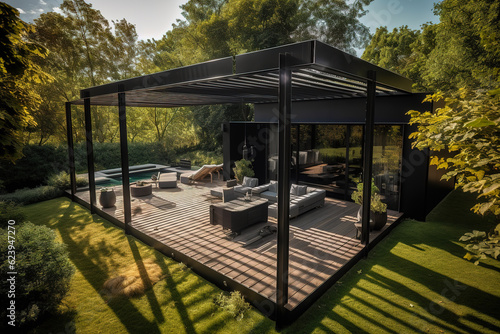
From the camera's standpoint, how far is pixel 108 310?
173 inches

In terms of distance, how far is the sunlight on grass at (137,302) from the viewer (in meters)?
4.02

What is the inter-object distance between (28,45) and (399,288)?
6.75 metres

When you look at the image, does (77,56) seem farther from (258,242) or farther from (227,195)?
(258,242)

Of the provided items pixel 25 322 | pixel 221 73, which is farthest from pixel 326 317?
pixel 25 322

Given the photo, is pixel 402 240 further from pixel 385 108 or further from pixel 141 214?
pixel 141 214

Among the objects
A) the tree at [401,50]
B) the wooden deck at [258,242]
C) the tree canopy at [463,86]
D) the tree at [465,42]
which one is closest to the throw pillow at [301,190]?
the wooden deck at [258,242]

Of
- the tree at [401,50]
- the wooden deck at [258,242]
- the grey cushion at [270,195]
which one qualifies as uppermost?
the tree at [401,50]

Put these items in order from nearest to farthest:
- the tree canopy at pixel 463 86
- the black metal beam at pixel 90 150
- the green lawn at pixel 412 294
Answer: the tree canopy at pixel 463 86, the green lawn at pixel 412 294, the black metal beam at pixel 90 150

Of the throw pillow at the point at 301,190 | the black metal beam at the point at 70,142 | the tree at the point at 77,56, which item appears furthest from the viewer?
the tree at the point at 77,56

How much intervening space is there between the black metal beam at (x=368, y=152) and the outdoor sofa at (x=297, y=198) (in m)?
2.06

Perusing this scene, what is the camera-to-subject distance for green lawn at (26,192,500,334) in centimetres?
398

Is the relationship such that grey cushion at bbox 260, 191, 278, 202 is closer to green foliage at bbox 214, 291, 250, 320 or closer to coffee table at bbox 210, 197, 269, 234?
coffee table at bbox 210, 197, 269, 234

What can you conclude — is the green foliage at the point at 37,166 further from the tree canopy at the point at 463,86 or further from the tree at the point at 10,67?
the tree canopy at the point at 463,86

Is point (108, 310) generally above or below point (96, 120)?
below
